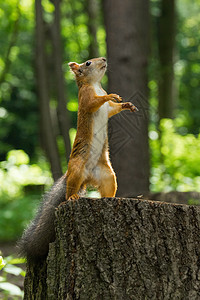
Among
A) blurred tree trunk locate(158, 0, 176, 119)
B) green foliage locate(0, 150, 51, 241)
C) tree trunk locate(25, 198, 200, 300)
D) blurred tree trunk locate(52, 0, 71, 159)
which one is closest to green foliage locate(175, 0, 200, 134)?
blurred tree trunk locate(158, 0, 176, 119)

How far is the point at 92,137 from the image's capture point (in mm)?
3244

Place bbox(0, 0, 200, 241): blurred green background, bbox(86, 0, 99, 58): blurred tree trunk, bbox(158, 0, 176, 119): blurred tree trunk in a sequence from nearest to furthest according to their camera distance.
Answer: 1. bbox(0, 0, 200, 241): blurred green background
2. bbox(86, 0, 99, 58): blurred tree trunk
3. bbox(158, 0, 176, 119): blurred tree trunk

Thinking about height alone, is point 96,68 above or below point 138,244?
above

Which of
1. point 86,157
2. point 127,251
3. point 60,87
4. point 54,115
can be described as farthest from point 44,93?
point 127,251

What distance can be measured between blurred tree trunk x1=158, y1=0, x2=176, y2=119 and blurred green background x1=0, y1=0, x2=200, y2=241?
0.22m

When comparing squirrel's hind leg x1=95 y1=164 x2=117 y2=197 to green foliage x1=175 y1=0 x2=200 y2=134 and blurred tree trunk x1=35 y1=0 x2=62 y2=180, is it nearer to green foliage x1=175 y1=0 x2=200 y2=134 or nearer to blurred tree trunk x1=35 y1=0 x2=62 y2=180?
blurred tree trunk x1=35 y1=0 x2=62 y2=180

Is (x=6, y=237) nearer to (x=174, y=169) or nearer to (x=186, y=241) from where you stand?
(x=174, y=169)

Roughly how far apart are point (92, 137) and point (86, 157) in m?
0.15

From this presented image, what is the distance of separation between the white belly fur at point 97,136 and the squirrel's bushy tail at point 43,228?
0.25 meters

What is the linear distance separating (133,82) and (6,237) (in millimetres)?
5314

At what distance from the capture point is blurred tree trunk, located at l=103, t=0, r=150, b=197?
18.3ft

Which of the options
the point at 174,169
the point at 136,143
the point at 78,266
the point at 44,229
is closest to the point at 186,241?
the point at 78,266

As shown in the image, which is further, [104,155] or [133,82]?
[133,82]

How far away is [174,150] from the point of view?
9.02 meters
